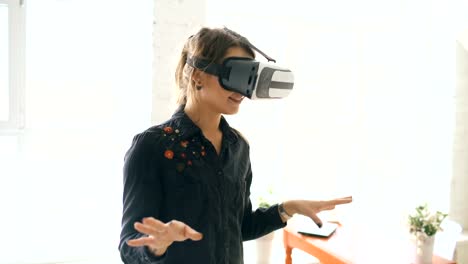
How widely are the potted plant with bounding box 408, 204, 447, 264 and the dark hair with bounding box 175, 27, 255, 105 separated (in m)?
1.36

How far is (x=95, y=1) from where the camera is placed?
236 cm

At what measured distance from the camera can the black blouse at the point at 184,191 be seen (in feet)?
3.19

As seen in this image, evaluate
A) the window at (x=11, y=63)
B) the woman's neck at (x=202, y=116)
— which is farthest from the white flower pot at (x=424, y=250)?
the window at (x=11, y=63)

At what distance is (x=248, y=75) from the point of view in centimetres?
104

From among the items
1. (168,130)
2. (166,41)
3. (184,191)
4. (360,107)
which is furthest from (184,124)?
(360,107)

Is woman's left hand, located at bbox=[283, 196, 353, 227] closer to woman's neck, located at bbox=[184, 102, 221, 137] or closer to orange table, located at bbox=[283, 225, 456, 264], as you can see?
woman's neck, located at bbox=[184, 102, 221, 137]

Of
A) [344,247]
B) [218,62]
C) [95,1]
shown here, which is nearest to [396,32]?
[344,247]

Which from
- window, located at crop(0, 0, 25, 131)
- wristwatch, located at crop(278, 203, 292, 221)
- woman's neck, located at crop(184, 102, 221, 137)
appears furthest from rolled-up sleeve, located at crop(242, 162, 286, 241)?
window, located at crop(0, 0, 25, 131)

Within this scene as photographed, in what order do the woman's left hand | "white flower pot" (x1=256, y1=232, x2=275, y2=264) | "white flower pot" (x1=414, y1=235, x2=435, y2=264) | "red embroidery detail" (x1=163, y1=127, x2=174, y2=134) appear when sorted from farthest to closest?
"white flower pot" (x1=256, y1=232, x2=275, y2=264), "white flower pot" (x1=414, y1=235, x2=435, y2=264), the woman's left hand, "red embroidery detail" (x1=163, y1=127, x2=174, y2=134)

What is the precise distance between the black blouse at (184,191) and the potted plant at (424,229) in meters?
1.23

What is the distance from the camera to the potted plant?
2.03 meters

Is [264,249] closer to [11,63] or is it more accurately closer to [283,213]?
[283,213]

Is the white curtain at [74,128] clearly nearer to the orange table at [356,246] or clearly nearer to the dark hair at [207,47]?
the orange table at [356,246]

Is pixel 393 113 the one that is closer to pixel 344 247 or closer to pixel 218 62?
pixel 344 247
